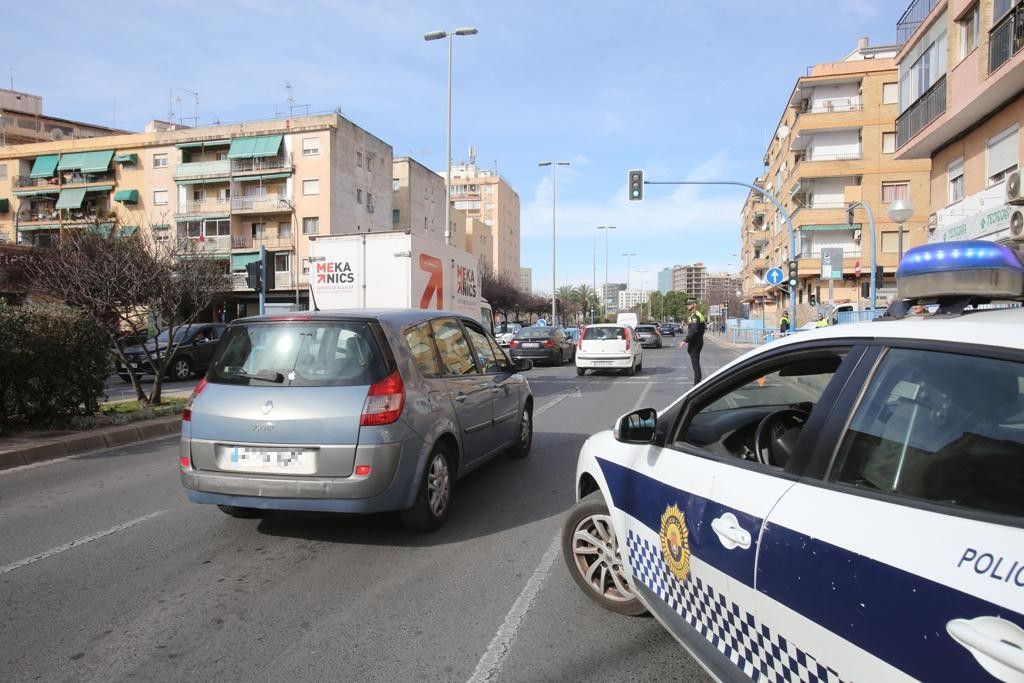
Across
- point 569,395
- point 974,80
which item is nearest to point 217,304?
point 569,395

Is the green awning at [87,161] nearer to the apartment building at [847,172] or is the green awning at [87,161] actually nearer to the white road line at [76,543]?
the apartment building at [847,172]

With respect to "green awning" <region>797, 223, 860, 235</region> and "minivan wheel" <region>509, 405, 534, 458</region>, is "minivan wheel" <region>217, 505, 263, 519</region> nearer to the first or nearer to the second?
"minivan wheel" <region>509, 405, 534, 458</region>

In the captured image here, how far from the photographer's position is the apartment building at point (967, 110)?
12375 millimetres

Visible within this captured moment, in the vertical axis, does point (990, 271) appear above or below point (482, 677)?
above

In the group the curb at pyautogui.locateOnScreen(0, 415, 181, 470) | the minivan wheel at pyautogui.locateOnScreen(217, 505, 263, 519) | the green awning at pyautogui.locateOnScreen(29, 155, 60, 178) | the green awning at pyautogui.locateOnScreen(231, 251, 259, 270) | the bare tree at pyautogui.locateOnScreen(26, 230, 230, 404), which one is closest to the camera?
the minivan wheel at pyautogui.locateOnScreen(217, 505, 263, 519)

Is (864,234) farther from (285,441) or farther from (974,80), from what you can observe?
(285,441)

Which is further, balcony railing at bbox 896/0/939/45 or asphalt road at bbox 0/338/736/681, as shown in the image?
balcony railing at bbox 896/0/939/45

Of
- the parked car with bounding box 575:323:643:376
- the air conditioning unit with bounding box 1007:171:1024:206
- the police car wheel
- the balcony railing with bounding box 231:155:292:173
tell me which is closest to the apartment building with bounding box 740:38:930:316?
the parked car with bounding box 575:323:643:376

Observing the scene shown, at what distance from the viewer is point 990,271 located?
2.56 meters

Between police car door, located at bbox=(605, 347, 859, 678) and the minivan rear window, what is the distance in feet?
6.34

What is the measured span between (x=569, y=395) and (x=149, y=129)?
189 ft

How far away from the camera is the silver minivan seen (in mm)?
4086

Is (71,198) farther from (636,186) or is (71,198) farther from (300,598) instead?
(300,598)

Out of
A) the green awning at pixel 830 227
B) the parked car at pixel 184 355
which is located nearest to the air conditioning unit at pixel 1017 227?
the parked car at pixel 184 355
